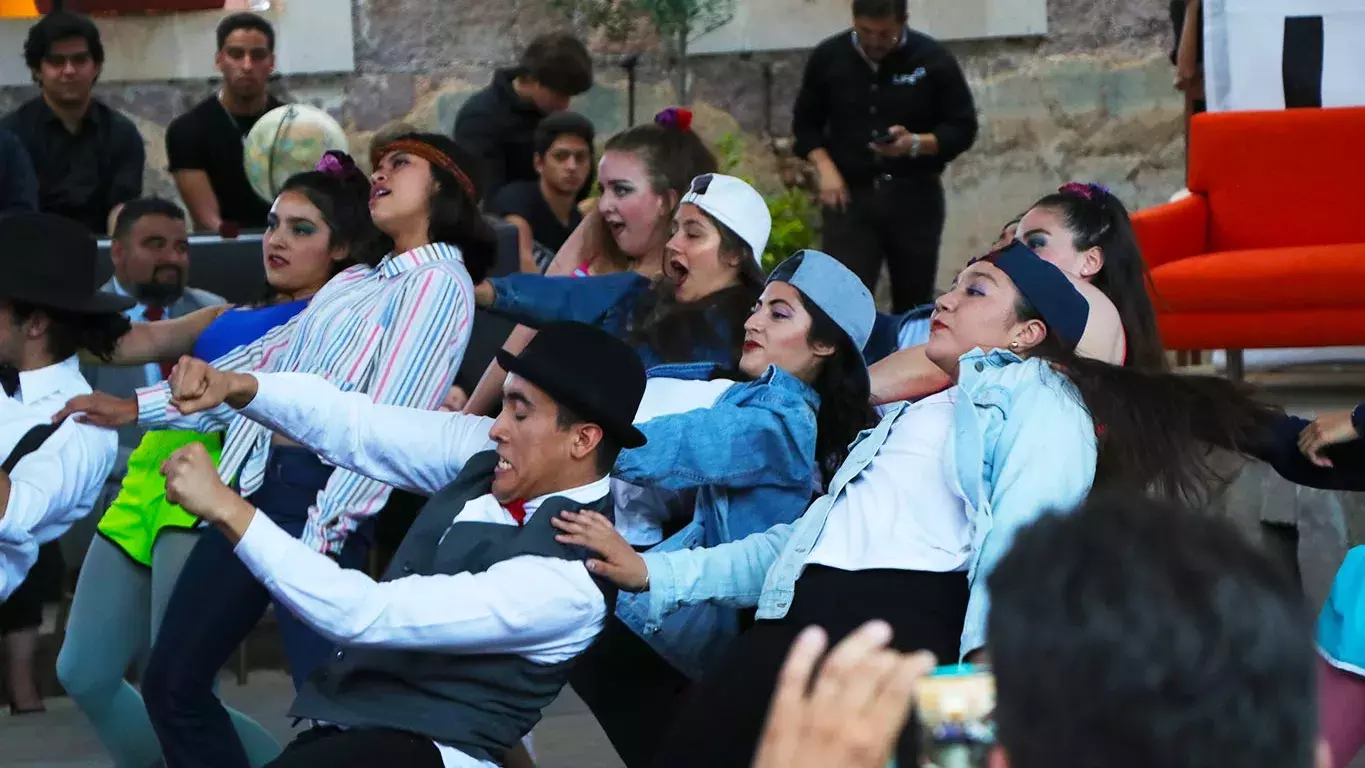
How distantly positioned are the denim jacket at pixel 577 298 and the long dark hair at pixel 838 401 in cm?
48

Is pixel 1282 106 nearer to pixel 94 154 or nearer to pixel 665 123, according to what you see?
pixel 665 123

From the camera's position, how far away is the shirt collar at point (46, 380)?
3.75 m

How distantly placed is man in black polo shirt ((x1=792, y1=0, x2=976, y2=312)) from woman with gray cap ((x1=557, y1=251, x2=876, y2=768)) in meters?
3.61

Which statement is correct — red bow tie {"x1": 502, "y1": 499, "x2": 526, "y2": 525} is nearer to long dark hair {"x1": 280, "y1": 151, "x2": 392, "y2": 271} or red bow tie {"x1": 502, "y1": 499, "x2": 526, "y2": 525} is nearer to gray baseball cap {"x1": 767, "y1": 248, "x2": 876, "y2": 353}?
gray baseball cap {"x1": 767, "y1": 248, "x2": 876, "y2": 353}

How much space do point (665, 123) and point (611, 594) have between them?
5.60ft

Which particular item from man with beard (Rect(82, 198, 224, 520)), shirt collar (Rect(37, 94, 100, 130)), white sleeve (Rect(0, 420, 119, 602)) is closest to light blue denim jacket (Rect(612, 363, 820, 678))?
white sleeve (Rect(0, 420, 119, 602))

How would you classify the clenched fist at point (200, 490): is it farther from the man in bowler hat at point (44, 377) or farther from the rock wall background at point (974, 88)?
the rock wall background at point (974, 88)

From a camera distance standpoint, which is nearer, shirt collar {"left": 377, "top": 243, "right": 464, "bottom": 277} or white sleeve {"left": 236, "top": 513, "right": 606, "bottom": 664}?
white sleeve {"left": 236, "top": 513, "right": 606, "bottom": 664}

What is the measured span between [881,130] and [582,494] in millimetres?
4326

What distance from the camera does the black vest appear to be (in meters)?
2.79

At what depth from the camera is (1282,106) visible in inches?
273

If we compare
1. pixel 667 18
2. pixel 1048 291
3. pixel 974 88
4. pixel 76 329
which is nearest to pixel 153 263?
pixel 76 329

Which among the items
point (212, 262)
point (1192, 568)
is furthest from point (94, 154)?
point (1192, 568)

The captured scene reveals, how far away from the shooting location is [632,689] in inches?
132
